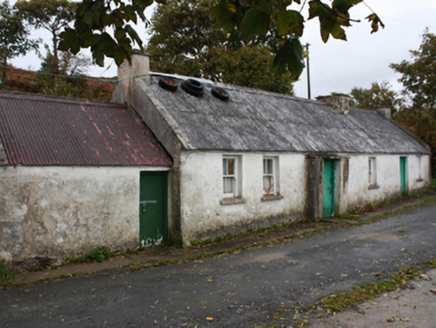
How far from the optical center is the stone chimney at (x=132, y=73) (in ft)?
39.8

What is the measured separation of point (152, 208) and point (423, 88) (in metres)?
23.3

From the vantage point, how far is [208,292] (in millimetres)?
6219

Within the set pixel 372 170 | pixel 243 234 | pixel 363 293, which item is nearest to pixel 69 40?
pixel 363 293

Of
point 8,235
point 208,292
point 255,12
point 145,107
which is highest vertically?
point 145,107

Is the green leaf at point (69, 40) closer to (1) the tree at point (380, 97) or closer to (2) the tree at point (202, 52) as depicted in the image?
(2) the tree at point (202, 52)

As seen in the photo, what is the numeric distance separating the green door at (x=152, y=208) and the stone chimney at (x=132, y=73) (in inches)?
141

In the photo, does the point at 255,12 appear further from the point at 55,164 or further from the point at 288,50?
the point at 55,164

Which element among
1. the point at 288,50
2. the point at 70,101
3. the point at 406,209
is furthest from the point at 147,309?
the point at 406,209

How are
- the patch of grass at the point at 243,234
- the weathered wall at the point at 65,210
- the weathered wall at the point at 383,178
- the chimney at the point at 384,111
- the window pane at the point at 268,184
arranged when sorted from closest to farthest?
the weathered wall at the point at 65,210, the patch of grass at the point at 243,234, the window pane at the point at 268,184, the weathered wall at the point at 383,178, the chimney at the point at 384,111

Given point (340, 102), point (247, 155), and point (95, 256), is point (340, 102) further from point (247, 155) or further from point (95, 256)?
point (95, 256)

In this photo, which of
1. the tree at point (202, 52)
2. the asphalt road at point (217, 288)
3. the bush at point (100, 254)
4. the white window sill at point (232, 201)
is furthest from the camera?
the tree at point (202, 52)

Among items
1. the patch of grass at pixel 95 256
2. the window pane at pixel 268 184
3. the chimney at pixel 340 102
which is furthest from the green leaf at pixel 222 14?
the chimney at pixel 340 102

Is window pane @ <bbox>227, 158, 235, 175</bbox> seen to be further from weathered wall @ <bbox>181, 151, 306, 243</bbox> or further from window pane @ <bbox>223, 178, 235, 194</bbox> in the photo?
weathered wall @ <bbox>181, 151, 306, 243</bbox>

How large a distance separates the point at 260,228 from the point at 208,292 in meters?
5.85
